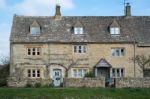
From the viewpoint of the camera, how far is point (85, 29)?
2313 inches

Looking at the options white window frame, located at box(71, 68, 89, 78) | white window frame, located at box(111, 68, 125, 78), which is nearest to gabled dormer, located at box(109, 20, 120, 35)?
white window frame, located at box(111, 68, 125, 78)

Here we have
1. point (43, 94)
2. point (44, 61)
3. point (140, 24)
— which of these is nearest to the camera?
point (43, 94)

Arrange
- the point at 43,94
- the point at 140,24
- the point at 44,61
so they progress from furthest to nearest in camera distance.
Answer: the point at 140,24 < the point at 44,61 < the point at 43,94

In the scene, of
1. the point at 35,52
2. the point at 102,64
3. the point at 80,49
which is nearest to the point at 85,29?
the point at 80,49

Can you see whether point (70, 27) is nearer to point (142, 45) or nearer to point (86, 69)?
point (86, 69)

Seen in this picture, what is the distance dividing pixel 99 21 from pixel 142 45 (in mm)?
7202

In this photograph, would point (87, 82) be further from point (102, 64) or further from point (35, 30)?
point (35, 30)

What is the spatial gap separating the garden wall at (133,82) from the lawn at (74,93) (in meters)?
4.18

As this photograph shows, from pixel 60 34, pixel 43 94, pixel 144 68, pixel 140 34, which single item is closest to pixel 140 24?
pixel 140 34

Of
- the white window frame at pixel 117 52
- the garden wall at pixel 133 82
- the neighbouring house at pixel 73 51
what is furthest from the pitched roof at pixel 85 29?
the garden wall at pixel 133 82

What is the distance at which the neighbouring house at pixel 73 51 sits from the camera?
185ft

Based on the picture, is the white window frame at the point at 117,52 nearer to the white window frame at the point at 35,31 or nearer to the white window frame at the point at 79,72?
the white window frame at the point at 79,72

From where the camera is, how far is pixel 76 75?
185 ft

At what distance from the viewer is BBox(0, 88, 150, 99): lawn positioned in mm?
39406
